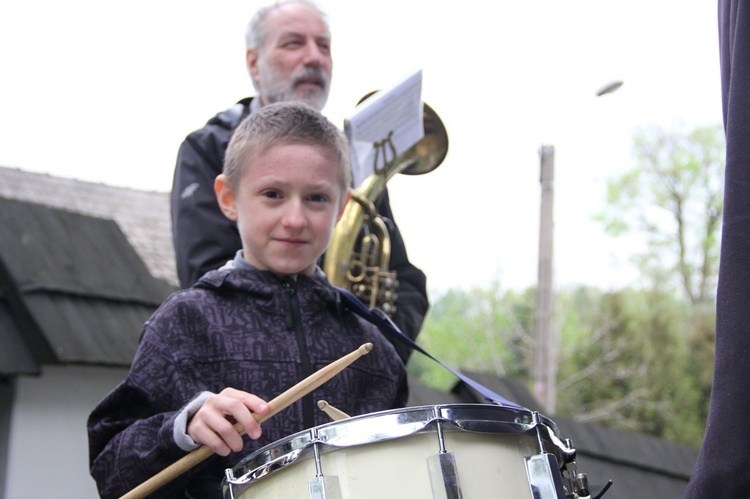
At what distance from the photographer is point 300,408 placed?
1881 mm

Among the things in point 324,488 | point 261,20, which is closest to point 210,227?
point 261,20

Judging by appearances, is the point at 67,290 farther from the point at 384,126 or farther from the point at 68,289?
the point at 384,126

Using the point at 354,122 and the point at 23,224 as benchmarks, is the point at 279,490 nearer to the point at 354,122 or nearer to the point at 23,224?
the point at 354,122

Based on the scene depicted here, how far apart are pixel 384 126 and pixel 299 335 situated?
1282 mm

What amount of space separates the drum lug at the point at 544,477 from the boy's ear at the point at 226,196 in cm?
93

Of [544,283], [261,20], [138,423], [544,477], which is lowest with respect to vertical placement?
[544,477]

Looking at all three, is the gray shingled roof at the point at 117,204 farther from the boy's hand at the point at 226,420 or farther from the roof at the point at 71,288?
the boy's hand at the point at 226,420

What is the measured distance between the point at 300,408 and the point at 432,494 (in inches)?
21.0

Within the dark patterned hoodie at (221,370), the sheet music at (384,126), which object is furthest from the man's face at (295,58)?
the dark patterned hoodie at (221,370)

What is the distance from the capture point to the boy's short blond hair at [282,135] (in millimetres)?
2057

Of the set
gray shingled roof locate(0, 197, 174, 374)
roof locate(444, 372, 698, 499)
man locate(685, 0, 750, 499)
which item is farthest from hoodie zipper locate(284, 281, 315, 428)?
roof locate(444, 372, 698, 499)

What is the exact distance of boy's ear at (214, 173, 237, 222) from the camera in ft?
7.00

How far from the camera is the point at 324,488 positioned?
4.60 feet

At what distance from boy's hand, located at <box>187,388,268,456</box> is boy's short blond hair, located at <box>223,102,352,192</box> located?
65cm
